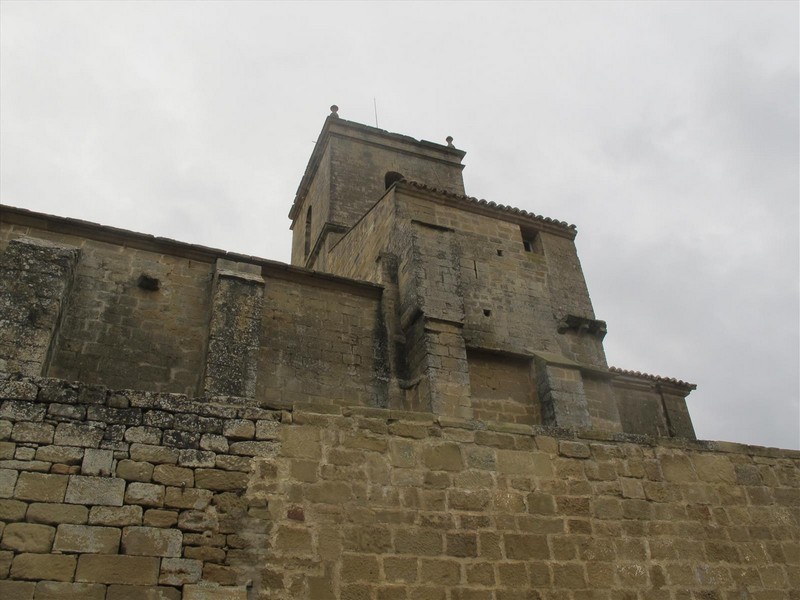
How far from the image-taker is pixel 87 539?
3.88 m

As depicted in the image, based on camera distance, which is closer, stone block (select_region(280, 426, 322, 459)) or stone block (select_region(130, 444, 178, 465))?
stone block (select_region(130, 444, 178, 465))

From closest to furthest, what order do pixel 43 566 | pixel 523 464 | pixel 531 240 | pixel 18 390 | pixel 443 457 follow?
1. pixel 43 566
2. pixel 18 390
3. pixel 443 457
4. pixel 523 464
5. pixel 531 240

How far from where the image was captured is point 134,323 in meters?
9.66

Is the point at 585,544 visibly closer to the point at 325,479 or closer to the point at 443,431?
the point at 443,431

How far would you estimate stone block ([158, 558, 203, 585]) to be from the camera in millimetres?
3926

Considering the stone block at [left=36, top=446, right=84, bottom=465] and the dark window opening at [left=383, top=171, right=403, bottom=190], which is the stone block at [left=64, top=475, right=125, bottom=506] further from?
the dark window opening at [left=383, top=171, right=403, bottom=190]

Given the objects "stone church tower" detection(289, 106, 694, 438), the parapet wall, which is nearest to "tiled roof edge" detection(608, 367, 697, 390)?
"stone church tower" detection(289, 106, 694, 438)

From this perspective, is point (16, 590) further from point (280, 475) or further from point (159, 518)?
point (280, 475)

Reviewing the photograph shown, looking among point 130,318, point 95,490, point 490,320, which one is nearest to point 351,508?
point 95,490

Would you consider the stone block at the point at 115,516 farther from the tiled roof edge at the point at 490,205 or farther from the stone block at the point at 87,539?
the tiled roof edge at the point at 490,205

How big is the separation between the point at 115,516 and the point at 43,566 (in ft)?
1.48

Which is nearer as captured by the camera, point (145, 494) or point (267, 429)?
point (145, 494)

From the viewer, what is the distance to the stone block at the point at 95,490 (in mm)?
3969

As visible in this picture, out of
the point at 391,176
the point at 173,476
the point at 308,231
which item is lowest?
the point at 173,476
